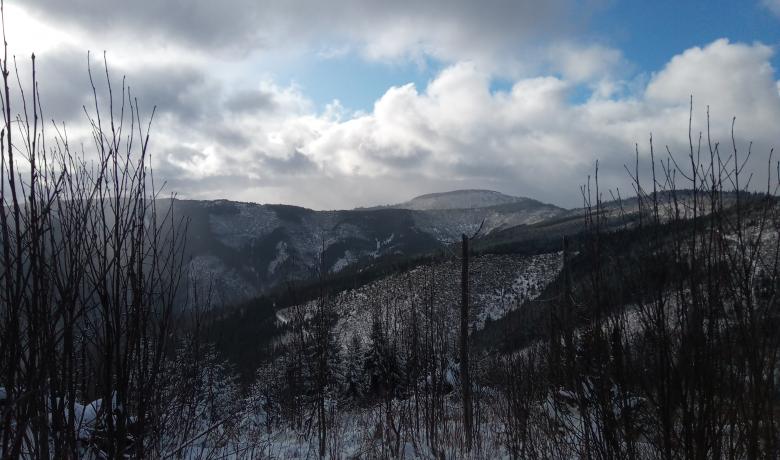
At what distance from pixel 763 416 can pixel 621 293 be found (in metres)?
0.85

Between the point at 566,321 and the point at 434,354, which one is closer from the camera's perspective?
the point at 566,321

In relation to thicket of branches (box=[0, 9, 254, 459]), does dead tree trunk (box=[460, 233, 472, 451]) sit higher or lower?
lower

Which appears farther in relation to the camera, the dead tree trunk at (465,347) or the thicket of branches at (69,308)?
the dead tree trunk at (465,347)

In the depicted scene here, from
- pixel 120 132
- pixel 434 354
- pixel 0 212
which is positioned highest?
pixel 120 132

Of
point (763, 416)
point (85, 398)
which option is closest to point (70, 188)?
point (85, 398)

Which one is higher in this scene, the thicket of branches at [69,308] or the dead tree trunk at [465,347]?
the thicket of branches at [69,308]

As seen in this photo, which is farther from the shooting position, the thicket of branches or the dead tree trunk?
the dead tree trunk

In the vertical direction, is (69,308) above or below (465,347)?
above

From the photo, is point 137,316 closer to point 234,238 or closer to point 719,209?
point 719,209

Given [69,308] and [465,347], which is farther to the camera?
[465,347]

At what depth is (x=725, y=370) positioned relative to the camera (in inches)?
92.4

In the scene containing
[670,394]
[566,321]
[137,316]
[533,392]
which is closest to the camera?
[137,316]

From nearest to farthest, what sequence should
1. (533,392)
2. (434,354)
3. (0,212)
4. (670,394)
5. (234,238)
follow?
(0,212)
(670,394)
(533,392)
(434,354)
(234,238)

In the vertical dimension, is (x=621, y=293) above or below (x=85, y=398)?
above
